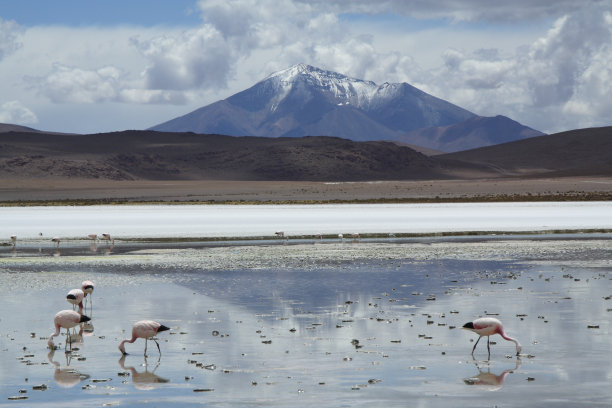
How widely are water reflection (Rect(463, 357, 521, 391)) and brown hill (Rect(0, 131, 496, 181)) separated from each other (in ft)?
475

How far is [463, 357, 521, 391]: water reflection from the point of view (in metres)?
11.1

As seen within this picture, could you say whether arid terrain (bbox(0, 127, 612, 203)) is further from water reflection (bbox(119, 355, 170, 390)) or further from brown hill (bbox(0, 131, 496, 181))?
water reflection (bbox(119, 355, 170, 390))

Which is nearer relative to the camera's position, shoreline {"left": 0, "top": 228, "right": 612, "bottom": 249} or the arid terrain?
shoreline {"left": 0, "top": 228, "right": 612, "bottom": 249}

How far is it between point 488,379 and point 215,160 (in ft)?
556

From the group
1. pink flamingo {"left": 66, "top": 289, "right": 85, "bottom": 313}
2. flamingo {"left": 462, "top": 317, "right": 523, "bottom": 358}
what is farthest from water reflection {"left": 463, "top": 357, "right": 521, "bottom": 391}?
pink flamingo {"left": 66, "top": 289, "right": 85, "bottom": 313}

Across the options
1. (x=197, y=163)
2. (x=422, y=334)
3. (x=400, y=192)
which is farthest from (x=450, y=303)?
(x=197, y=163)

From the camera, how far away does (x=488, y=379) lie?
37.6 feet

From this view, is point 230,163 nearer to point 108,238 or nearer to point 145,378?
point 108,238

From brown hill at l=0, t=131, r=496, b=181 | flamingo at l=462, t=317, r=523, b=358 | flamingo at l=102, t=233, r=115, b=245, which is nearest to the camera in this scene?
flamingo at l=462, t=317, r=523, b=358

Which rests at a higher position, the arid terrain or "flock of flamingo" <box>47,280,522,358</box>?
the arid terrain

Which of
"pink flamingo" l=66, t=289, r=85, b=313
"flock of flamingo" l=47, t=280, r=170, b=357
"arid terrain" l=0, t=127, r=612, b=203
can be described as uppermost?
"arid terrain" l=0, t=127, r=612, b=203

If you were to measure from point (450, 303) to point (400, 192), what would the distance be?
71.2 metres

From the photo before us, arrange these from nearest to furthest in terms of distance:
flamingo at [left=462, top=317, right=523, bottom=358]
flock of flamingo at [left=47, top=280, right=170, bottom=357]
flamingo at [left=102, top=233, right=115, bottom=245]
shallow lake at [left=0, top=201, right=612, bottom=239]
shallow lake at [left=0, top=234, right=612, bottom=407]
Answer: shallow lake at [left=0, top=234, right=612, bottom=407] → flamingo at [left=462, top=317, right=523, bottom=358] → flock of flamingo at [left=47, top=280, right=170, bottom=357] → flamingo at [left=102, top=233, right=115, bottom=245] → shallow lake at [left=0, top=201, right=612, bottom=239]

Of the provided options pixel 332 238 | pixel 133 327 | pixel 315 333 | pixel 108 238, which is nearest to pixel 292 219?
pixel 332 238
